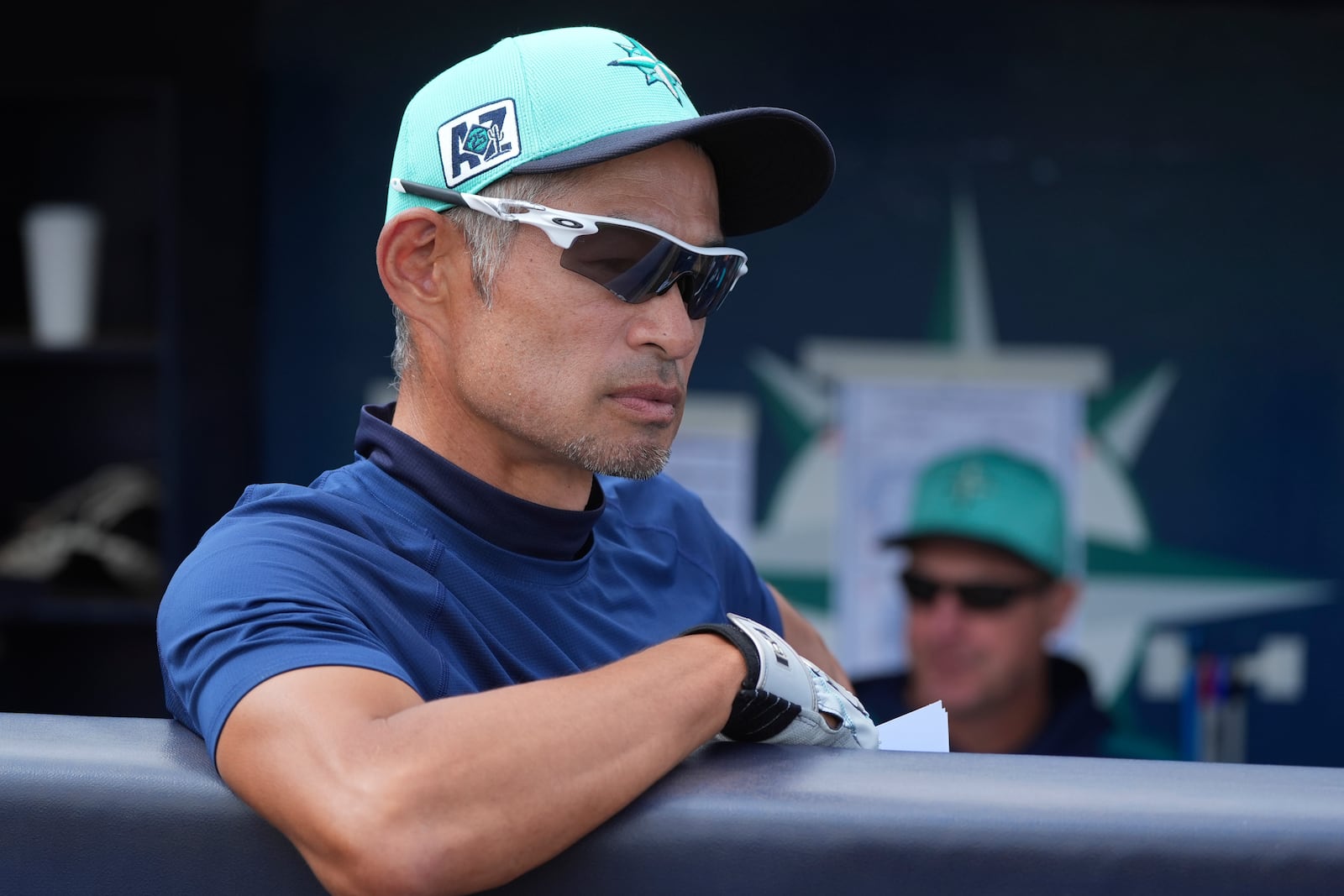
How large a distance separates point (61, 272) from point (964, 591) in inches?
86.8

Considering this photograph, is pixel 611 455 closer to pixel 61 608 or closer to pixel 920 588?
pixel 920 588

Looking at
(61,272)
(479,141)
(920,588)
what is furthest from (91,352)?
(479,141)

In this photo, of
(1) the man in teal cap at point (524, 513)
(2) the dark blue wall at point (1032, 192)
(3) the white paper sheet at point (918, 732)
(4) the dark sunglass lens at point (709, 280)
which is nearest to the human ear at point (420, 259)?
(1) the man in teal cap at point (524, 513)

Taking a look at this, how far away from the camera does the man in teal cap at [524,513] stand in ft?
2.95

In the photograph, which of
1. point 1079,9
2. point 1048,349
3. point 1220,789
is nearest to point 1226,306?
point 1048,349

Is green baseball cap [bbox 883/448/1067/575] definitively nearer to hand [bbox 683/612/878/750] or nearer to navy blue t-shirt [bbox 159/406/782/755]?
navy blue t-shirt [bbox 159/406/782/755]

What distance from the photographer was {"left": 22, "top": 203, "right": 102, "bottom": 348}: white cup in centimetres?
319

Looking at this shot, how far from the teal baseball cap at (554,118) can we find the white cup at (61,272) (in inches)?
82.7

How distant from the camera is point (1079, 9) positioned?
10.6 feet

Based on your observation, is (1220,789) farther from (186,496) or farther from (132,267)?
(132,267)

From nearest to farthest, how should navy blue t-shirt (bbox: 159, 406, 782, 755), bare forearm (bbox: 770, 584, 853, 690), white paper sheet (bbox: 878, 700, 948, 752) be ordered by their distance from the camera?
navy blue t-shirt (bbox: 159, 406, 782, 755) < white paper sheet (bbox: 878, 700, 948, 752) < bare forearm (bbox: 770, 584, 853, 690)

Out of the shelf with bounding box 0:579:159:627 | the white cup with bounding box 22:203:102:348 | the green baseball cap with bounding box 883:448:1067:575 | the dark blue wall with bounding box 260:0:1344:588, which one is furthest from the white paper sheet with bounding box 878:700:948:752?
the white cup with bounding box 22:203:102:348

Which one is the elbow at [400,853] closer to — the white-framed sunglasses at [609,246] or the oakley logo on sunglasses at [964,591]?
the white-framed sunglasses at [609,246]

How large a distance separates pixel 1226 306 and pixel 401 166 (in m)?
2.49
